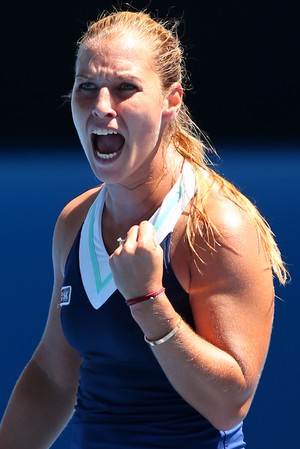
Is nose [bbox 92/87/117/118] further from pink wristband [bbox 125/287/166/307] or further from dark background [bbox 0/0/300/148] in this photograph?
dark background [bbox 0/0/300/148]

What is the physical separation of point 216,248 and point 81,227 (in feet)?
1.26

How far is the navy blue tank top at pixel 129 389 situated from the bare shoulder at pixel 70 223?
18 centimetres

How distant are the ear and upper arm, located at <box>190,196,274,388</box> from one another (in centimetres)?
22

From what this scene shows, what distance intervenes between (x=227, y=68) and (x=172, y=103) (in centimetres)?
75

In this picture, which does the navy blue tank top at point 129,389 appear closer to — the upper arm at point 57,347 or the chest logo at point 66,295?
the chest logo at point 66,295

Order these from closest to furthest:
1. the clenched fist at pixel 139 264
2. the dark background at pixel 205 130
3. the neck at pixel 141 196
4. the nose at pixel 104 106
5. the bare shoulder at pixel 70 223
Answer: the clenched fist at pixel 139 264 < the nose at pixel 104 106 < the neck at pixel 141 196 < the bare shoulder at pixel 70 223 < the dark background at pixel 205 130

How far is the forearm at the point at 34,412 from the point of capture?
2.33m

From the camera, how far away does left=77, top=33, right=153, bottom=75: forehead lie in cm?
205

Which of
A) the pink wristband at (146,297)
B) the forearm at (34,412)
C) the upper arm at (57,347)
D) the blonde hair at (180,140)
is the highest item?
the blonde hair at (180,140)

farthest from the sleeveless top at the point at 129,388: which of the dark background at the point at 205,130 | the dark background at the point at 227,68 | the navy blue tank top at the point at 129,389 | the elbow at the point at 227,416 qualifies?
the dark background at the point at 227,68

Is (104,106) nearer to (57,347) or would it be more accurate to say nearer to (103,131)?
(103,131)

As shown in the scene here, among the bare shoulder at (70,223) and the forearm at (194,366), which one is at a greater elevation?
the bare shoulder at (70,223)

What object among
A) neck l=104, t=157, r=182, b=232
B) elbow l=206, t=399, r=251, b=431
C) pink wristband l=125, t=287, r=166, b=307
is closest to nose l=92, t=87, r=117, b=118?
neck l=104, t=157, r=182, b=232

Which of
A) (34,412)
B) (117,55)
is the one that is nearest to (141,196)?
(117,55)
